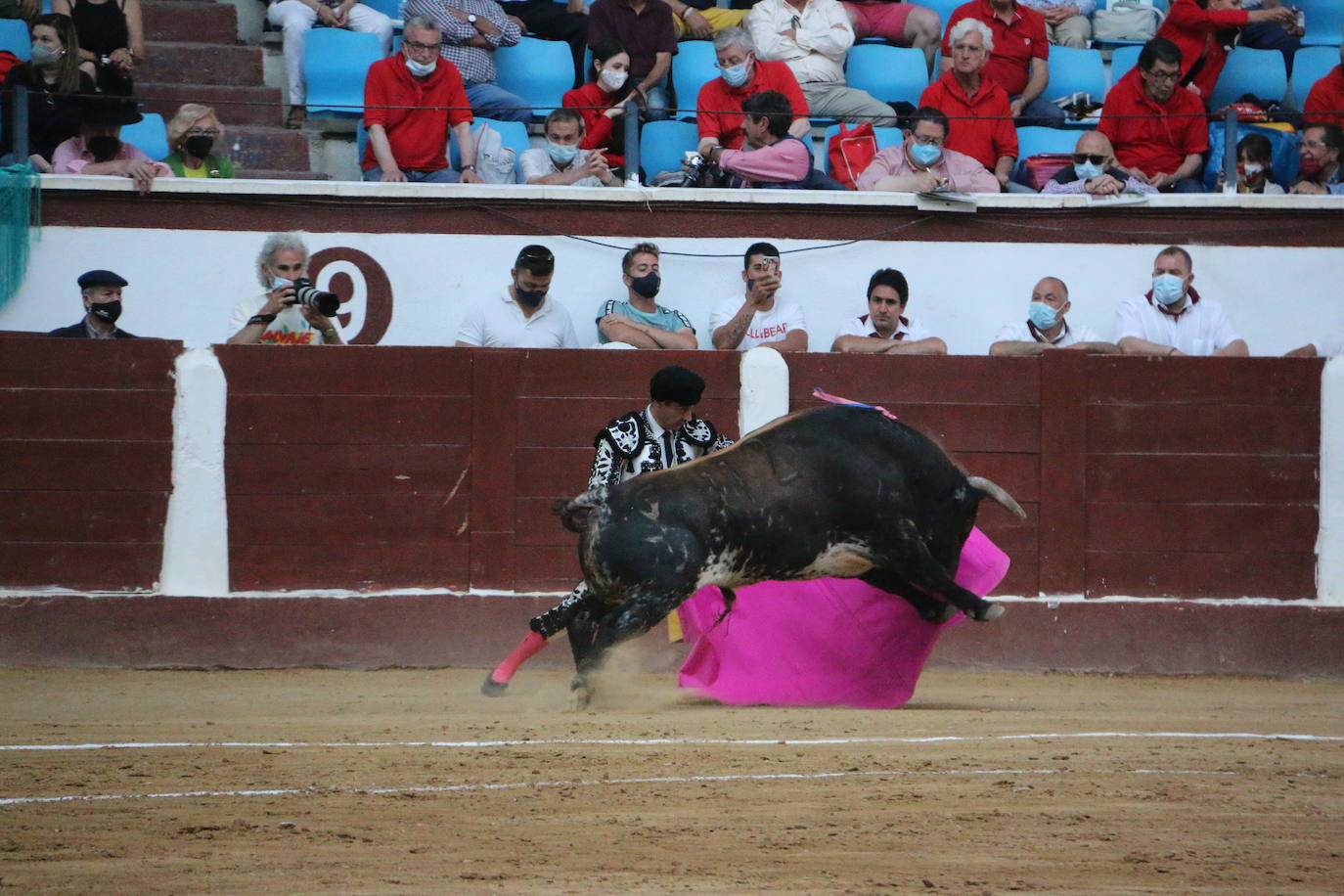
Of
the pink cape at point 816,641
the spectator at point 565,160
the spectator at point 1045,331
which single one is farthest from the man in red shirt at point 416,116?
the pink cape at point 816,641

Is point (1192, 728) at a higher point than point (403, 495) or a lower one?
lower

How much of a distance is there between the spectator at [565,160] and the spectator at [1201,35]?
3.70m

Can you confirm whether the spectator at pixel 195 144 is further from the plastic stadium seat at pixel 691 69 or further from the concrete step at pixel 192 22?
the plastic stadium seat at pixel 691 69

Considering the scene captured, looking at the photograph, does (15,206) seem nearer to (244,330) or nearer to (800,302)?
(244,330)

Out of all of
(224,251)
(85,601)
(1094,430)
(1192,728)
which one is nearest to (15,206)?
(224,251)

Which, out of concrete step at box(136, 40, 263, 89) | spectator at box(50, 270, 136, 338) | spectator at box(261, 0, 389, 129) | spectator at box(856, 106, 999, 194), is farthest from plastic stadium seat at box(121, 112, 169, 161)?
spectator at box(856, 106, 999, 194)

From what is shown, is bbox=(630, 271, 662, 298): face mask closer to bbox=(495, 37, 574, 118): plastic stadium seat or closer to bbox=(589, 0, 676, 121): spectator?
bbox=(589, 0, 676, 121): spectator

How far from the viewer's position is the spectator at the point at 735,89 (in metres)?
9.27

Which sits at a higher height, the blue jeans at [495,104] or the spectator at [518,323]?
the blue jeans at [495,104]

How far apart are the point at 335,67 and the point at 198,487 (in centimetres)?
303

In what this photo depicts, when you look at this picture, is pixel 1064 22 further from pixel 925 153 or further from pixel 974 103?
pixel 925 153

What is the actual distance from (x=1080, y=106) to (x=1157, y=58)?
0.48 metres

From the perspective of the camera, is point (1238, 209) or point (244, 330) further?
point (1238, 209)

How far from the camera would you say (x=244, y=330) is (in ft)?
26.1
